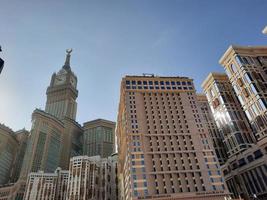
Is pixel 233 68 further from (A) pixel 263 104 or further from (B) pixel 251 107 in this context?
(A) pixel 263 104

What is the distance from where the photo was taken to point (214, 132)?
526 feet

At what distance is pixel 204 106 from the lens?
17412cm

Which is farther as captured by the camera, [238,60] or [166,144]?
[238,60]

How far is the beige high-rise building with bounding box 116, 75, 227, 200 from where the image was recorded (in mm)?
94137

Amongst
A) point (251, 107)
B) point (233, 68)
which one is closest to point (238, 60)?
point (233, 68)

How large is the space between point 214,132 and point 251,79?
46615mm

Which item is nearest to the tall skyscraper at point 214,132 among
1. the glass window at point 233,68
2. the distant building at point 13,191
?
the glass window at point 233,68

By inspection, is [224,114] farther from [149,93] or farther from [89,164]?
[89,164]

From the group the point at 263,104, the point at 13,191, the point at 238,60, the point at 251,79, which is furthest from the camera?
the point at 13,191

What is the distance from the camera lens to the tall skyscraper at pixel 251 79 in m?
120

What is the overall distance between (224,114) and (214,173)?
54085 mm

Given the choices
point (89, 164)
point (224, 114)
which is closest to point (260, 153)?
point (224, 114)

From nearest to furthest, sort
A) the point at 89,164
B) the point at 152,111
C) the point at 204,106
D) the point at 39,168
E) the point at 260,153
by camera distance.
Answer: the point at 260,153 < the point at 152,111 < the point at 89,164 < the point at 204,106 < the point at 39,168

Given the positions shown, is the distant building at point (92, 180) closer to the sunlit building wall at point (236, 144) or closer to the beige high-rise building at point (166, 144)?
the beige high-rise building at point (166, 144)
